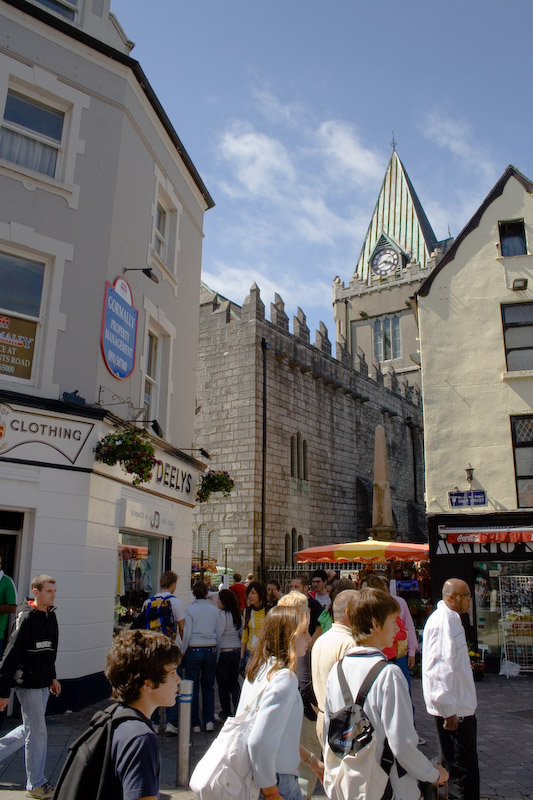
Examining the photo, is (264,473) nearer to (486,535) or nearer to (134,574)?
(486,535)

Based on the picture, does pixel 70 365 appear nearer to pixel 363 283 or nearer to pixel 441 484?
pixel 441 484

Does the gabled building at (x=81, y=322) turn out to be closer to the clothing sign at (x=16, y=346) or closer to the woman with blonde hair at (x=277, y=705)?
the clothing sign at (x=16, y=346)

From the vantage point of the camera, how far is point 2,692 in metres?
4.84

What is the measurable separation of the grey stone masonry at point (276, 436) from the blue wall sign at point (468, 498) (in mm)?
8297

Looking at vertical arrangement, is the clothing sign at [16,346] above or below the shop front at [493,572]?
above

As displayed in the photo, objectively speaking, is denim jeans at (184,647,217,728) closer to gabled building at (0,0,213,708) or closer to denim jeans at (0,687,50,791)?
gabled building at (0,0,213,708)

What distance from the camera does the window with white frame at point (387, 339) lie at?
45219 millimetres

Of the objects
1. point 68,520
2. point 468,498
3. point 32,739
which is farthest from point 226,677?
point 468,498

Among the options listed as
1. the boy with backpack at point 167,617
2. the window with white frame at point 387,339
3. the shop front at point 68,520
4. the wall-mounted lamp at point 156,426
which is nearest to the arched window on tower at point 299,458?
the wall-mounted lamp at point 156,426

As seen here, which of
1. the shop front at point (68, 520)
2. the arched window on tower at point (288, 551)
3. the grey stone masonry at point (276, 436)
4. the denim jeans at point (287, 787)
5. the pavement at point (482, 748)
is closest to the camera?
the denim jeans at point (287, 787)

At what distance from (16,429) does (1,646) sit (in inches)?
99.7

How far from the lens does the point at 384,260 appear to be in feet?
171

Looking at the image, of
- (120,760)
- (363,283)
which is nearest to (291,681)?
(120,760)

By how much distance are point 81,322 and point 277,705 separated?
23.1ft
